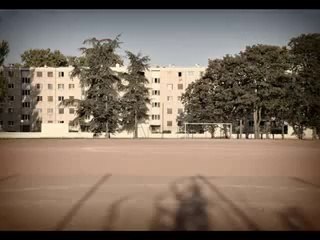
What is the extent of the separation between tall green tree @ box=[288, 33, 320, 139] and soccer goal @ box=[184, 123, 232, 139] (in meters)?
7.50

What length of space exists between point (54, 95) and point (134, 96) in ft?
76.5

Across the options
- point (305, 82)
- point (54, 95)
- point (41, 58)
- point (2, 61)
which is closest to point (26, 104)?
point (54, 95)

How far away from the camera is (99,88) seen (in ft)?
152

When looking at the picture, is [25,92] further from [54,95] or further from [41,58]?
[41,58]

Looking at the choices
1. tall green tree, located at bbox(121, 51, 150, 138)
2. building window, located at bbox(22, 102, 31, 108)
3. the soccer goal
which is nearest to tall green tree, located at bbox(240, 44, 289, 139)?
the soccer goal

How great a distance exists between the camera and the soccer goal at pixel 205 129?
4753 cm

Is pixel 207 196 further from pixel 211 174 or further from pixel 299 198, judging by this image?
pixel 211 174

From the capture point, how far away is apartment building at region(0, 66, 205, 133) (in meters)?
67.3

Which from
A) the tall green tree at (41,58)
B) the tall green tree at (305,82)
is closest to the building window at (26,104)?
the tall green tree at (41,58)

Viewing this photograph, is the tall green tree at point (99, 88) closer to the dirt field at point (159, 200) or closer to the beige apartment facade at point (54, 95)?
the beige apartment facade at point (54, 95)

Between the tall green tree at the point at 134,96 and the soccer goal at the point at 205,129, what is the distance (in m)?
5.17

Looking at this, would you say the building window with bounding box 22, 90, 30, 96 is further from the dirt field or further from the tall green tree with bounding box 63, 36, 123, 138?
the dirt field
